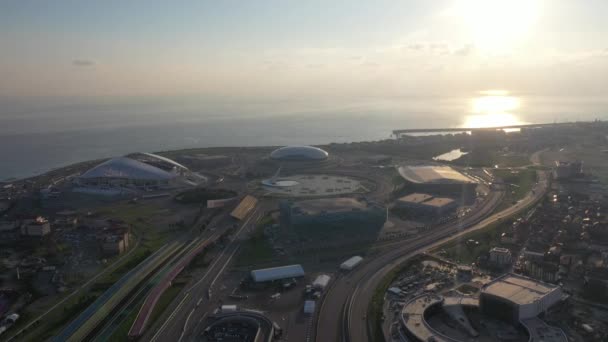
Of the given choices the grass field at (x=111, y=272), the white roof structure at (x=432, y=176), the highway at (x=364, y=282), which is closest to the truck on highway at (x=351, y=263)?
the highway at (x=364, y=282)

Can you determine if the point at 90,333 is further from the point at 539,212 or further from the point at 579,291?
the point at 539,212

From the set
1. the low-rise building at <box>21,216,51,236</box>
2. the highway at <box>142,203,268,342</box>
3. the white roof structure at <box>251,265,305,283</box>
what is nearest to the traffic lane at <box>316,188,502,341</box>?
the white roof structure at <box>251,265,305,283</box>

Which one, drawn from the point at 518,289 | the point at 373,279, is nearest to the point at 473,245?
the point at 373,279

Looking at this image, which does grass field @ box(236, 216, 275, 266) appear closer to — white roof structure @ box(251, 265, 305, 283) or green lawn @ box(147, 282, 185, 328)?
white roof structure @ box(251, 265, 305, 283)

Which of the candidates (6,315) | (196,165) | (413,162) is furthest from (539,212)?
(196,165)

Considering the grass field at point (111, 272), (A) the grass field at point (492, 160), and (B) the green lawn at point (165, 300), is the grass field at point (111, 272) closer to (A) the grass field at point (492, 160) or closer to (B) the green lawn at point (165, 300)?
(B) the green lawn at point (165, 300)

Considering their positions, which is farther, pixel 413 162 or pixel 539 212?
pixel 413 162

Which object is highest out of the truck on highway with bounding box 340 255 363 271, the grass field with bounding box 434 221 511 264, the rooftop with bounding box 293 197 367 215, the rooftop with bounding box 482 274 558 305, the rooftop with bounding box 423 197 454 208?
the rooftop with bounding box 293 197 367 215
